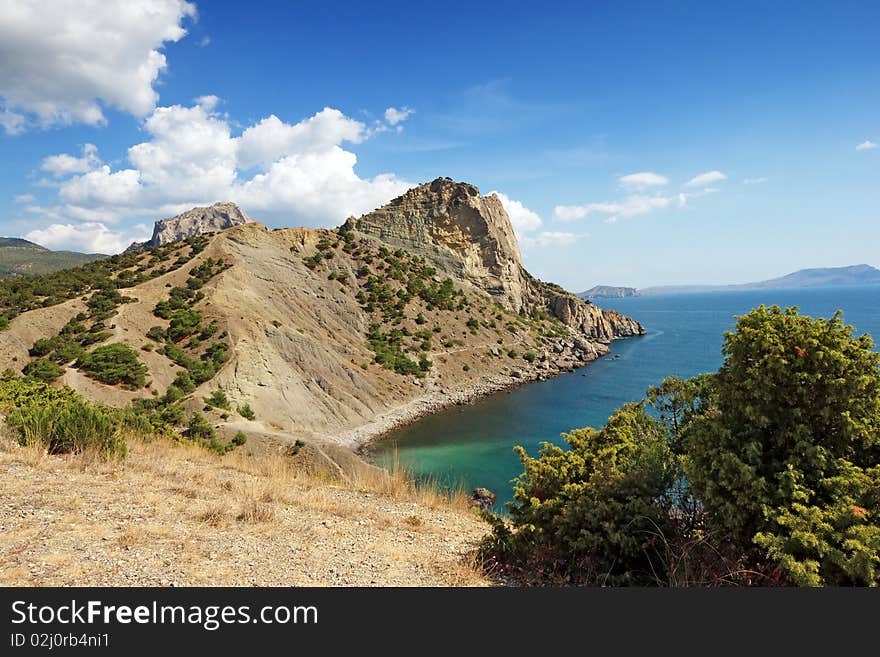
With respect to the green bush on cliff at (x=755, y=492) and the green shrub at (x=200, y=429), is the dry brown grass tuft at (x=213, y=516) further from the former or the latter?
the green shrub at (x=200, y=429)

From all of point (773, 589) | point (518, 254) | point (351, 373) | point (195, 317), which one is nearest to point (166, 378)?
point (195, 317)

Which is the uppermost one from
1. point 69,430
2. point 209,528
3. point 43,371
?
point 43,371

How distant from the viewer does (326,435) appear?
3350 centimetres

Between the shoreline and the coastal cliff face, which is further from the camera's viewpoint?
Answer: the coastal cliff face

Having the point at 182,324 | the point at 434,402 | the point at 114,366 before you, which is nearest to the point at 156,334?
the point at 182,324

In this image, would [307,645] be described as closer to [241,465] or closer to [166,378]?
[241,465]

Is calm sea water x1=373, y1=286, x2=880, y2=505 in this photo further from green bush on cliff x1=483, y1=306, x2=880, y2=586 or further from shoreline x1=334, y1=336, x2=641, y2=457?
green bush on cliff x1=483, y1=306, x2=880, y2=586

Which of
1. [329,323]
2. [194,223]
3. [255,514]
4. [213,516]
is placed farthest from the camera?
[194,223]

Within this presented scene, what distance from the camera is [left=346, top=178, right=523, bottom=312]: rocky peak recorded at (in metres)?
78.1

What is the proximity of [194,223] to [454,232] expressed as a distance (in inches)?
5006

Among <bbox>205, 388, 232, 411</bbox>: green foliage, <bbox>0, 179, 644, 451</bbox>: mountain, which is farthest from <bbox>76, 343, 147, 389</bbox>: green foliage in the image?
<bbox>205, 388, 232, 411</bbox>: green foliage

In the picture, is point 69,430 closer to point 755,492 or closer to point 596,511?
point 596,511

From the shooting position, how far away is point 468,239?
81.4 metres

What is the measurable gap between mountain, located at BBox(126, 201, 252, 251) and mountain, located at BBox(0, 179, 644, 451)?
4316 inches
